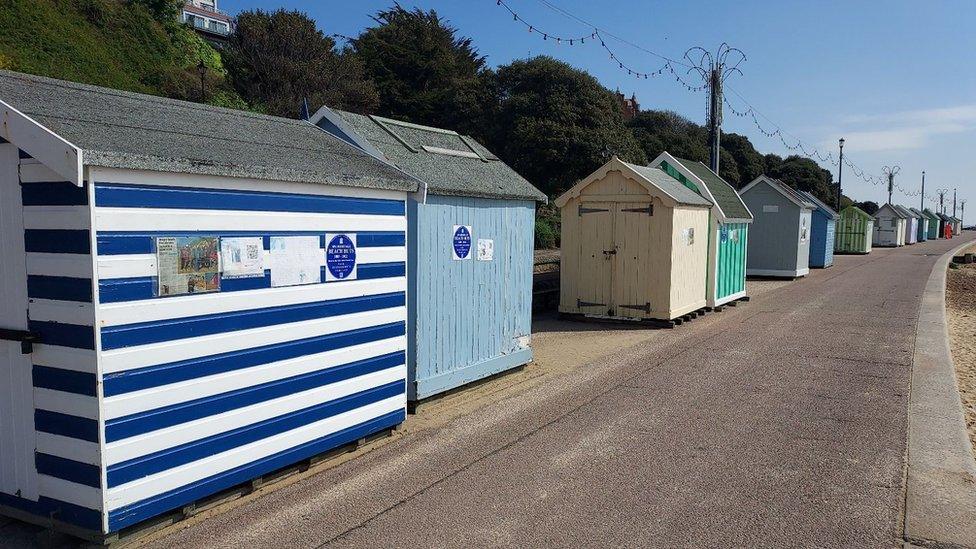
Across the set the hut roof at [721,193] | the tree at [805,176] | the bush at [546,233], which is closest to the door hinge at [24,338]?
the hut roof at [721,193]

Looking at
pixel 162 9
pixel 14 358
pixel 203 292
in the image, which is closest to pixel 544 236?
pixel 203 292

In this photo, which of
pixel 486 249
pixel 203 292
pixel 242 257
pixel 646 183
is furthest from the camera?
pixel 646 183

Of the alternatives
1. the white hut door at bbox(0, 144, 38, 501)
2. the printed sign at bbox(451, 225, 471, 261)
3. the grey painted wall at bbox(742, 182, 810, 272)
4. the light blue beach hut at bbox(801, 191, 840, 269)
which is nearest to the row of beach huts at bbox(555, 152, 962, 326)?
the printed sign at bbox(451, 225, 471, 261)

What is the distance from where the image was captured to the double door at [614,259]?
12.3 metres

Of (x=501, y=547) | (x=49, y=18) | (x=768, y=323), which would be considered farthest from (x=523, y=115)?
(x=501, y=547)

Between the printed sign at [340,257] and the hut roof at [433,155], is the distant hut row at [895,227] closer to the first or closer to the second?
the hut roof at [433,155]

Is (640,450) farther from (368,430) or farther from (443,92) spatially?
(443,92)

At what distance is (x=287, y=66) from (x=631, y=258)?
20562 mm

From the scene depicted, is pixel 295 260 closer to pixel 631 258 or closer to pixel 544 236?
pixel 631 258

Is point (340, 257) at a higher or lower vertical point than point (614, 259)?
higher

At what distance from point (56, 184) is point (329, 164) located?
2.10 metres

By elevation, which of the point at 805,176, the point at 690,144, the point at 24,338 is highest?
the point at 690,144

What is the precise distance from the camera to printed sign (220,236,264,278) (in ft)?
14.8

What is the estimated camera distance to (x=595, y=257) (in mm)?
12711
